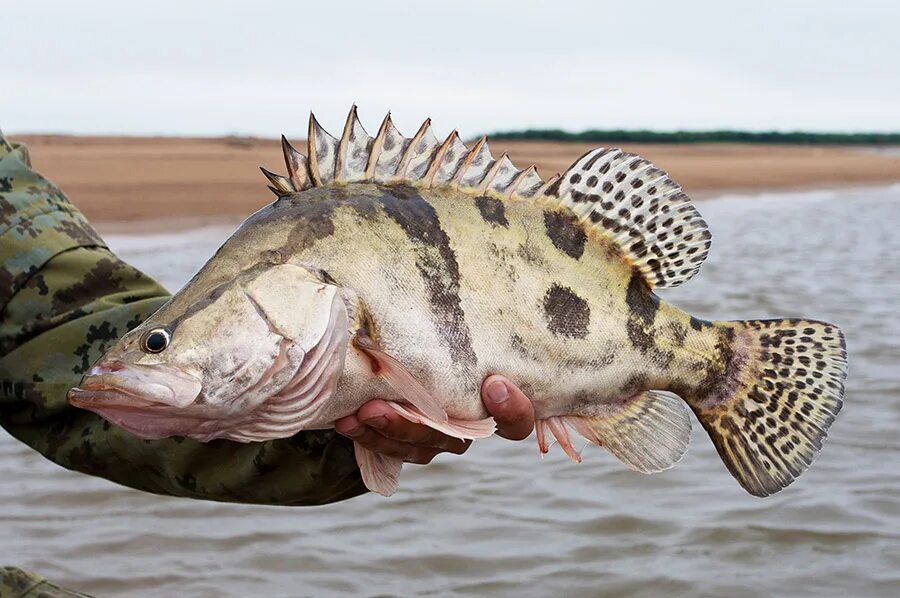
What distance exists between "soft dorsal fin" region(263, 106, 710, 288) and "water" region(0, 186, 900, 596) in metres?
1.98

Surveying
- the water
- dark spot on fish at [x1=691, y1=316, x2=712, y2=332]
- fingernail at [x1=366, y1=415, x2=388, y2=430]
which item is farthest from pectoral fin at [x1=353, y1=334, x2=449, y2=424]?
the water

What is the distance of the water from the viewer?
4.68 metres

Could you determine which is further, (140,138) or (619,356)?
(140,138)

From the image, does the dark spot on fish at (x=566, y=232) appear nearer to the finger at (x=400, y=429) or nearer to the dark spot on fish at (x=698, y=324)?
the dark spot on fish at (x=698, y=324)

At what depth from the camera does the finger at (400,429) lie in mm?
2650

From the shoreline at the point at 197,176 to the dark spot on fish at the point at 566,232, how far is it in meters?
2.45

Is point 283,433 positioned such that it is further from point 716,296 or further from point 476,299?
point 716,296

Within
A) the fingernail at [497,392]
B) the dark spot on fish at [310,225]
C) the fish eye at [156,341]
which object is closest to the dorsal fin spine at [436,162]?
the dark spot on fish at [310,225]

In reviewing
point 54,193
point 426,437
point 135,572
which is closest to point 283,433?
point 426,437

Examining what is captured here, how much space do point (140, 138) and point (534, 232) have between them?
118 feet

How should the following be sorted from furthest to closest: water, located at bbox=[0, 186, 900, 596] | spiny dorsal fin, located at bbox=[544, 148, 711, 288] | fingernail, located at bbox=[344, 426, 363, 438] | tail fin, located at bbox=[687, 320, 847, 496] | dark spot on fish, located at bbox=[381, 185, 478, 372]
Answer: water, located at bbox=[0, 186, 900, 596] → tail fin, located at bbox=[687, 320, 847, 496] → spiny dorsal fin, located at bbox=[544, 148, 711, 288] → fingernail, located at bbox=[344, 426, 363, 438] → dark spot on fish, located at bbox=[381, 185, 478, 372]

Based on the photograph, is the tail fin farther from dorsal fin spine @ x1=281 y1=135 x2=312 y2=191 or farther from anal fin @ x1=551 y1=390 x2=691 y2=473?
dorsal fin spine @ x1=281 y1=135 x2=312 y2=191

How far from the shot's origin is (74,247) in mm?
3605

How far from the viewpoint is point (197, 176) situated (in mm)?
20641
